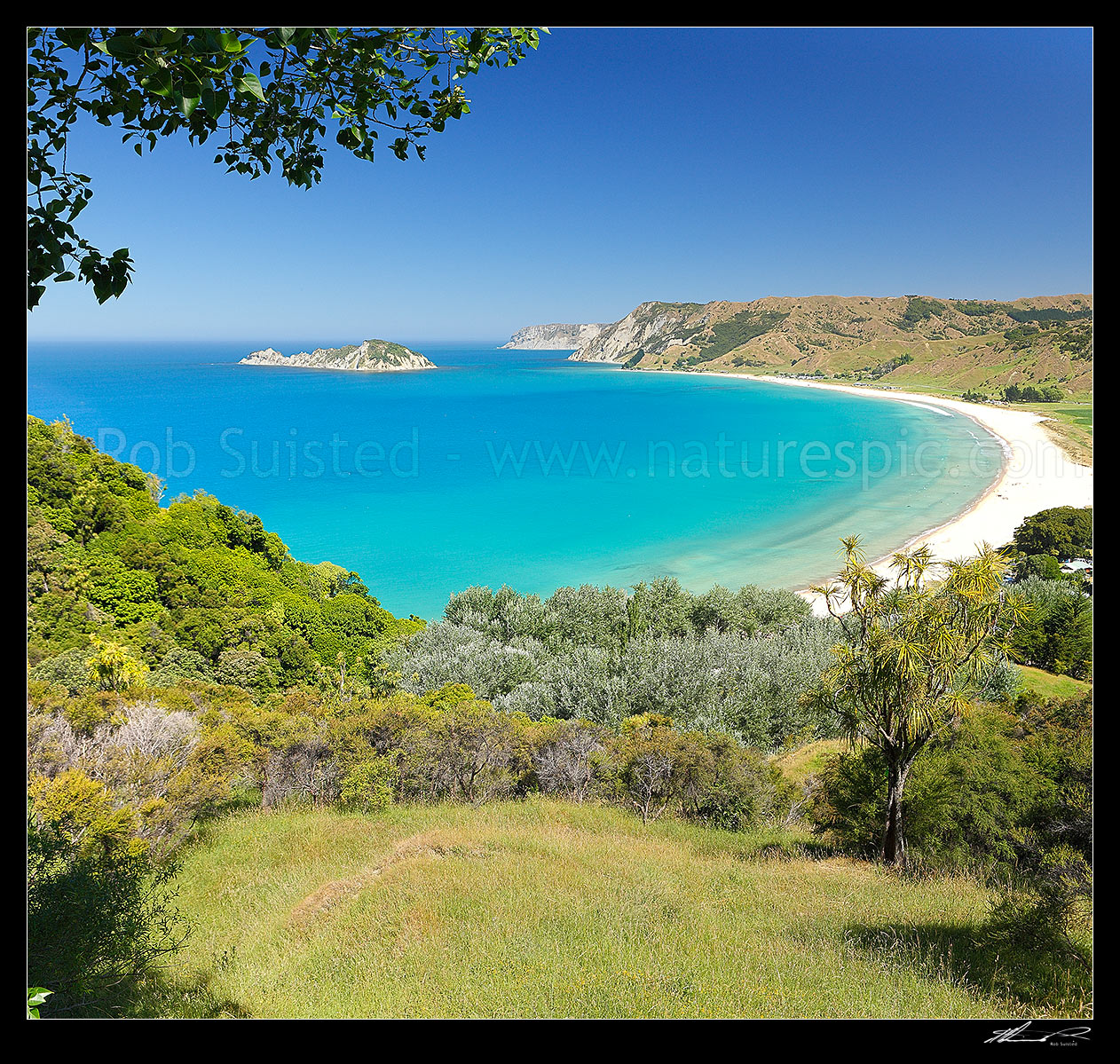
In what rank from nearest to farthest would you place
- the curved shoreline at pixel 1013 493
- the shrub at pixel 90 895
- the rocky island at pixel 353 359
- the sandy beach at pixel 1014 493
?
the shrub at pixel 90 895
the curved shoreline at pixel 1013 493
the sandy beach at pixel 1014 493
the rocky island at pixel 353 359

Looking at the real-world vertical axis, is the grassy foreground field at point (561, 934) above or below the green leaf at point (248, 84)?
below

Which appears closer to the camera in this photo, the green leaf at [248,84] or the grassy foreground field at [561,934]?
the green leaf at [248,84]

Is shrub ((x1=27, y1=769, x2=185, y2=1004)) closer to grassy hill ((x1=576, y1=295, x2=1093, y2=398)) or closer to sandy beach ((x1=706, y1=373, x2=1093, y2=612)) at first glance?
sandy beach ((x1=706, y1=373, x2=1093, y2=612))
